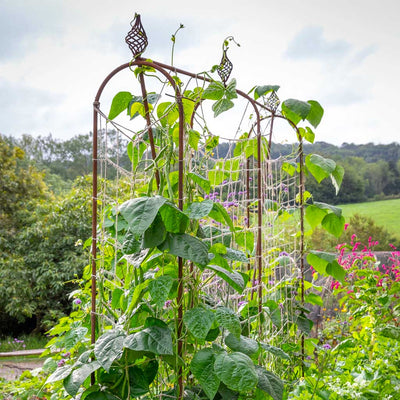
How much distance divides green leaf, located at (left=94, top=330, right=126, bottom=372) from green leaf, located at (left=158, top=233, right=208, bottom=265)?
0.82 feet

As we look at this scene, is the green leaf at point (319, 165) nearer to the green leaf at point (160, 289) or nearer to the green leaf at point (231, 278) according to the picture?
the green leaf at point (231, 278)

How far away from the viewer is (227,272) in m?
1.19

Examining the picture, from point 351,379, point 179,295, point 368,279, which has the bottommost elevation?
point 351,379

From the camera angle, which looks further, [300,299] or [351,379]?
[300,299]

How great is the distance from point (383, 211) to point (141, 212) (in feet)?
29.0

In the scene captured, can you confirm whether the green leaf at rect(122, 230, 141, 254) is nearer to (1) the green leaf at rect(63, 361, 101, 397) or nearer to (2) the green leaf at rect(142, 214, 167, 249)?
(2) the green leaf at rect(142, 214, 167, 249)

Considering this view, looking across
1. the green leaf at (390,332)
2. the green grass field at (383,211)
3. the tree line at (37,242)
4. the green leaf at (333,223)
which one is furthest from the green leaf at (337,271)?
the green grass field at (383,211)

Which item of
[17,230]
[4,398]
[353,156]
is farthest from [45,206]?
[353,156]

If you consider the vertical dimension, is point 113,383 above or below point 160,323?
below

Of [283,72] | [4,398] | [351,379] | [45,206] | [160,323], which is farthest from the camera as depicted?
[45,206]

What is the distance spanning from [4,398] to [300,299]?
1.84m

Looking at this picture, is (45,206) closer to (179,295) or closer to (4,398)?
(4,398)

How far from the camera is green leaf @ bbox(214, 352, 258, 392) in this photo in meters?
1.04

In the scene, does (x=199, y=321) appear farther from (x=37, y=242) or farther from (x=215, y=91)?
(x=37, y=242)
